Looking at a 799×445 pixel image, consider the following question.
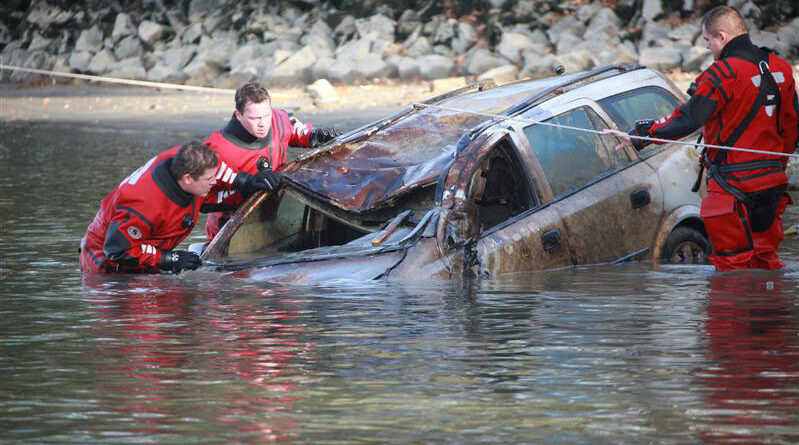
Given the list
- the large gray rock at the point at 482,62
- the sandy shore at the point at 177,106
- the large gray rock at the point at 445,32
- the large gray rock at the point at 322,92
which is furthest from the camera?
the large gray rock at the point at 445,32

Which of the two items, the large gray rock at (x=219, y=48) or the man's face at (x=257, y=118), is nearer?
the man's face at (x=257, y=118)

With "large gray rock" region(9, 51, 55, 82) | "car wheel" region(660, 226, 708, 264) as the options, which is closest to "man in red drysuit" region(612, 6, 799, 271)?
"car wheel" region(660, 226, 708, 264)

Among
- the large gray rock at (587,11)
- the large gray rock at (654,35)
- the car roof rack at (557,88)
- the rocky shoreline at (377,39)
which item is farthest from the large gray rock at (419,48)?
the car roof rack at (557,88)

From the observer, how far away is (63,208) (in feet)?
50.3

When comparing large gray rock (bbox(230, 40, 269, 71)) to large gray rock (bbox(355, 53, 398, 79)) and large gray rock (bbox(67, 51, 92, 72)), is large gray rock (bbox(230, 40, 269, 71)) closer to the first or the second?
large gray rock (bbox(355, 53, 398, 79))

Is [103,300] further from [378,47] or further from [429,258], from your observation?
[378,47]

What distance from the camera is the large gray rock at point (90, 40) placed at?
120 ft

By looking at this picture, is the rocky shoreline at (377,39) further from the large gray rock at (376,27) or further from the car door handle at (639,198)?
the car door handle at (639,198)

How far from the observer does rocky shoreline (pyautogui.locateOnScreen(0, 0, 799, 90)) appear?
26328mm

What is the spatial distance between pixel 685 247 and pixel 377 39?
19.5 meters

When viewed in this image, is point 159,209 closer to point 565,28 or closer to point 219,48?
point 565,28

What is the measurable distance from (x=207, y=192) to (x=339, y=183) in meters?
0.84

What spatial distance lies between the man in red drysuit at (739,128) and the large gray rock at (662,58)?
15.4 m

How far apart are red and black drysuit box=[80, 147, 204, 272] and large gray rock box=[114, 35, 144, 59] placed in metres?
25.6
